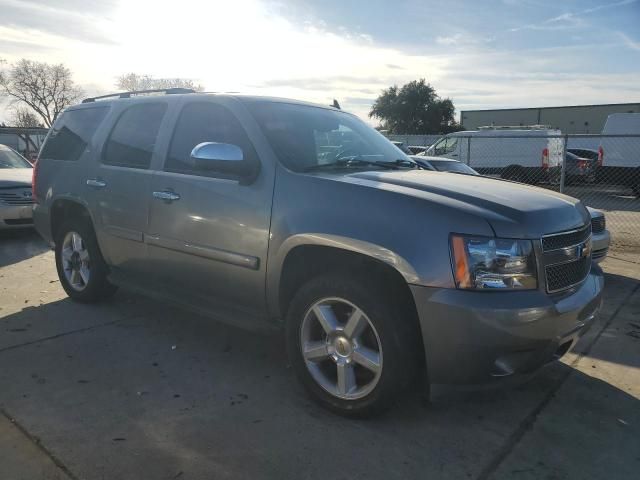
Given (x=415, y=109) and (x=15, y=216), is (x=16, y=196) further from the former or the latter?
(x=415, y=109)

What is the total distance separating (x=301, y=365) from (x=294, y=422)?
0.34 meters

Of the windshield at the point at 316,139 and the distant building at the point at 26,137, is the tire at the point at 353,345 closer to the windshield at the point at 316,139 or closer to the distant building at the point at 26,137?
the windshield at the point at 316,139

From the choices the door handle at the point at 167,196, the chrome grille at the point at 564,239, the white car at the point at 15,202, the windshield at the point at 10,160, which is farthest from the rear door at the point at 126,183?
the windshield at the point at 10,160

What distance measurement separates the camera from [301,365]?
10.7 feet

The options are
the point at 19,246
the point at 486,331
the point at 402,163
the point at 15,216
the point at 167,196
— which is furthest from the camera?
the point at 15,216

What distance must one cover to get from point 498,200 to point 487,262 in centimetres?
46

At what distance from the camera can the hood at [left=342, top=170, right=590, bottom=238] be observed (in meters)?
2.77

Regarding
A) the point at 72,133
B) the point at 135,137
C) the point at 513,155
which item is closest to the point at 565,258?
the point at 135,137

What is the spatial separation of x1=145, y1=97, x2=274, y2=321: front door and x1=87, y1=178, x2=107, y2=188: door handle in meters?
0.74

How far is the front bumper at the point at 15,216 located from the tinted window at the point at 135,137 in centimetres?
476

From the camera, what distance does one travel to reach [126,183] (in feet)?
14.3

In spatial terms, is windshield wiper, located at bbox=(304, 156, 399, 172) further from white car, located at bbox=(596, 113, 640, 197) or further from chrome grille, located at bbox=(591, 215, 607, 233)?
white car, located at bbox=(596, 113, 640, 197)

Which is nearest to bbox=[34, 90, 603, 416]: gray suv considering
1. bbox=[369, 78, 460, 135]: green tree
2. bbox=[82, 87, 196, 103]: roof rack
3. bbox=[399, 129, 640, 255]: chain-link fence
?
bbox=[82, 87, 196, 103]: roof rack

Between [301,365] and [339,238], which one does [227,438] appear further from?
[339,238]
